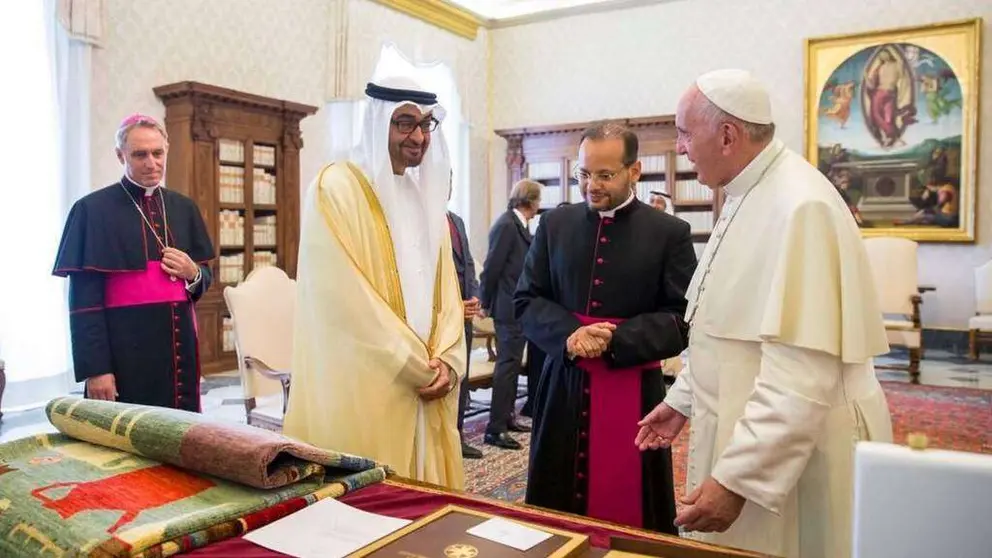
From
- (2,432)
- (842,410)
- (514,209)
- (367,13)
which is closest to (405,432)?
(842,410)

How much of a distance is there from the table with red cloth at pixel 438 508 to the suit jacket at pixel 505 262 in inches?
149

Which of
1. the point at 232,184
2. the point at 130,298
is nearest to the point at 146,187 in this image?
the point at 130,298

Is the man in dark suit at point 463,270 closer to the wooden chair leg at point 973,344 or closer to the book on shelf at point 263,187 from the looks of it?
the book on shelf at point 263,187

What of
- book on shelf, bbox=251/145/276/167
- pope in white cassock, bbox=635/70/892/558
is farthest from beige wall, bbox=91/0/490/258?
pope in white cassock, bbox=635/70/892/558

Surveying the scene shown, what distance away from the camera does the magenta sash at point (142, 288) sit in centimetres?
283

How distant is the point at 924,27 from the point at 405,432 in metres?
8.93

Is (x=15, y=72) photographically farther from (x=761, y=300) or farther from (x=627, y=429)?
(x=761, y=300)

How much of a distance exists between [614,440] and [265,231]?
599 cm

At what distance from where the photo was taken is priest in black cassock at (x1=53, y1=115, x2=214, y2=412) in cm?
274

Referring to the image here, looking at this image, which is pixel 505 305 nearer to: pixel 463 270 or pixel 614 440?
pixel 463 270

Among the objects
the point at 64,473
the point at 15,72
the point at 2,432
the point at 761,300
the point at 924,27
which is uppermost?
the point at 924,27

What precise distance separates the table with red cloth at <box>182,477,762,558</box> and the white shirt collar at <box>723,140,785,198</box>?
2.91ft

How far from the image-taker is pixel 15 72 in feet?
20.1

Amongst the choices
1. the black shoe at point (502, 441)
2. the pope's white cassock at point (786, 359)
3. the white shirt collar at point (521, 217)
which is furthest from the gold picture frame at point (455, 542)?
the white shirt collar at point (521, 217)
